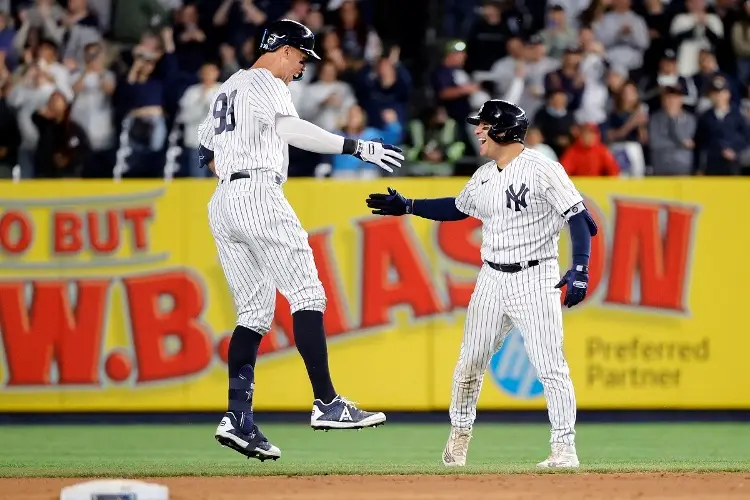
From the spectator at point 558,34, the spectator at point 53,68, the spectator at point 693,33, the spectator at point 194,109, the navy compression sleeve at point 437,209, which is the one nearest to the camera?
the navy compression sleeve at point 437,209

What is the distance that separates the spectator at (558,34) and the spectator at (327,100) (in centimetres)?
259

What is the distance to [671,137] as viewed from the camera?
14.5 m

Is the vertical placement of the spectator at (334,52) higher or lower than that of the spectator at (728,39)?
lower

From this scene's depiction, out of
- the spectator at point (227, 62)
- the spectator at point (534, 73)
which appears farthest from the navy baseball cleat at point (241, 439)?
the spectator at point (227, 62)

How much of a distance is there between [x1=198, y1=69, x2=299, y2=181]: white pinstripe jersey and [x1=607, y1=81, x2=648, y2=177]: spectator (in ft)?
23.2

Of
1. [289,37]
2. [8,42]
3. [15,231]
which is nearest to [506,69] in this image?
[8,42]

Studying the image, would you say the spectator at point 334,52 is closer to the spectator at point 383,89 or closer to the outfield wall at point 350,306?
the spectator at point 383,89

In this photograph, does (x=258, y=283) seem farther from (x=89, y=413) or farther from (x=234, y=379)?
(x=89, y=413)

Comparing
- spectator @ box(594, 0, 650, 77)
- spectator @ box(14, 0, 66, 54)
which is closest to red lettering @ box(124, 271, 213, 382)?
spectator @ box(14, 0, 66, 54)

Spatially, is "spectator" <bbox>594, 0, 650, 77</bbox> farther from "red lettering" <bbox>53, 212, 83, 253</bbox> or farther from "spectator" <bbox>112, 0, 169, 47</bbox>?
"red lettering" <bbox>53, 212, 83, 253</bbox>

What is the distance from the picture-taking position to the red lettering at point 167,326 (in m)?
12.9

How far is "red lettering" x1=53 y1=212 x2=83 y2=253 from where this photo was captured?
42.2 ft

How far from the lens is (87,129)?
1448cm

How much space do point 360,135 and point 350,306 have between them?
1.89 meters
